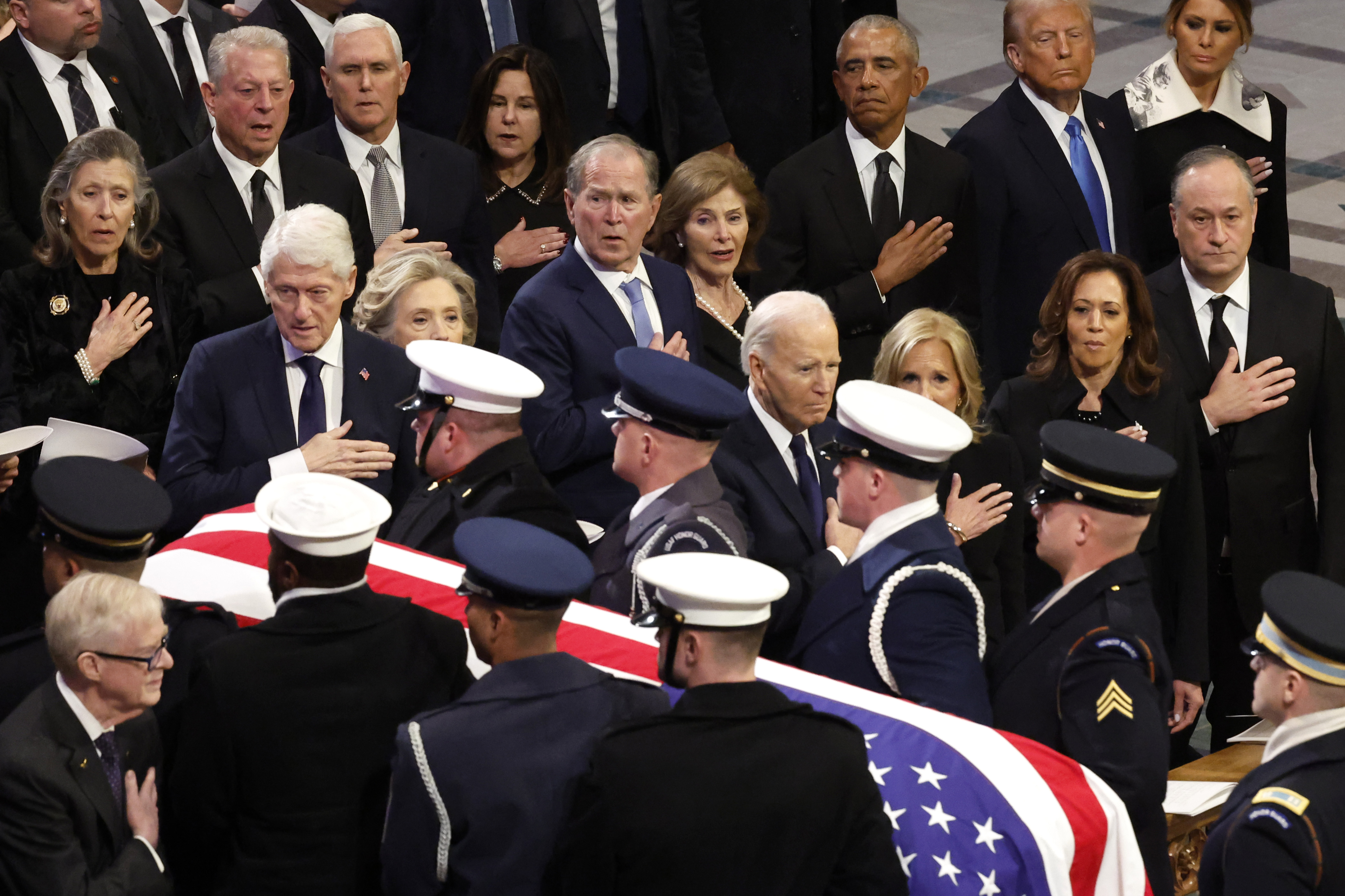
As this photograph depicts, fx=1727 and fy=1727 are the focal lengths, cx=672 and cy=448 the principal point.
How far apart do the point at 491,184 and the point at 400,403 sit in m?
2.00

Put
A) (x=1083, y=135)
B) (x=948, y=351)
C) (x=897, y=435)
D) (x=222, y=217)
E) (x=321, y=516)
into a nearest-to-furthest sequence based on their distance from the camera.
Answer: (x=321, y=516)
(x=897, y=435)
(x=948, y=351)
(x=222, y=217)
(x=1083, y=135)

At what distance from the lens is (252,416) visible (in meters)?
4.34

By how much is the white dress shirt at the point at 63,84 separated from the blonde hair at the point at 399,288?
3.34ft

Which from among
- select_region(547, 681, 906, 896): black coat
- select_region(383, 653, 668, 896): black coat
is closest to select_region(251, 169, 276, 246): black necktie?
select_region(383, 653, 668, 896): black coat

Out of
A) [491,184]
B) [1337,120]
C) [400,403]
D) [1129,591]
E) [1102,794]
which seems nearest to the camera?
[1102,794]

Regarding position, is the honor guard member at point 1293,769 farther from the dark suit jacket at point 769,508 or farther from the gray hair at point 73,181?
the gray hair at point 73,181

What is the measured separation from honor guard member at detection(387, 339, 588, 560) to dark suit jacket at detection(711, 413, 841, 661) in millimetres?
403

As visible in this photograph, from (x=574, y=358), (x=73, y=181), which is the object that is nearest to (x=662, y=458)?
(x=574, y=358)

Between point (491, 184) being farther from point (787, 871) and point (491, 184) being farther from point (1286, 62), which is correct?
point (1286, 62)

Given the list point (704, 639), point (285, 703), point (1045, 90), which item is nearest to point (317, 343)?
point (285, 703)

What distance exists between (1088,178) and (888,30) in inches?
33.7

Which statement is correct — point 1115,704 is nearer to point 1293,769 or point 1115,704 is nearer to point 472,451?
point 1293,769

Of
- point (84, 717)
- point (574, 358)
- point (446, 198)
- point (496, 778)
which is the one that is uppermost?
point (446, 198)

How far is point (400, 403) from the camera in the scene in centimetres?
401
